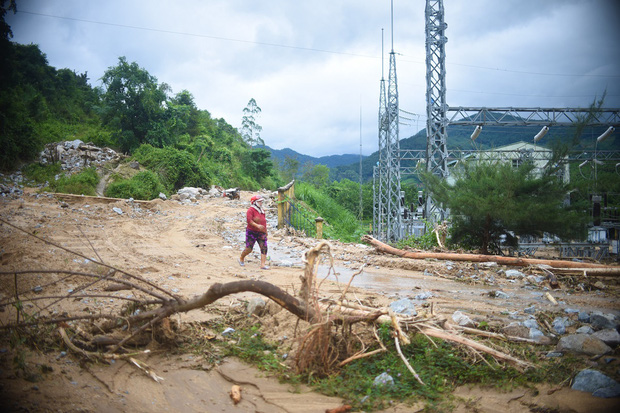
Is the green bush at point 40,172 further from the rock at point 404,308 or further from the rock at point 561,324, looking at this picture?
the rock at point 561,324

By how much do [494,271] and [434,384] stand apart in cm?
512

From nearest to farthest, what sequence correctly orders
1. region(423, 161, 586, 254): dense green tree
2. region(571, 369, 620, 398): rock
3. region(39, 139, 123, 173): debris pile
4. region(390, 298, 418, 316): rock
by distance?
region(571, 369, 620, 398): rock → region(390, 298, 418, 316): rock → region(423, 161, 586, 254): dense green tree → region(39, 139, 123, 173): debris pile

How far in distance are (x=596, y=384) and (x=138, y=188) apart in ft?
54.4

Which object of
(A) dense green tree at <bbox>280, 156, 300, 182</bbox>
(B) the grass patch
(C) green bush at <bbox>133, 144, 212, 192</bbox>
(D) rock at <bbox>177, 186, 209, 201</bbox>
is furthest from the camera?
(A) dense green tree at <bbox>280, 156, 300, 182</bbox>

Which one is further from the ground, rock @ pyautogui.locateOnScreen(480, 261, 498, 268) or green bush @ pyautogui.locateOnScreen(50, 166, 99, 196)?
green bush @ pyautogui.locateOnScreen(50, 166, 99, 196)

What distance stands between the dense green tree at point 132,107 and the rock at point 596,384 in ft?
75.7

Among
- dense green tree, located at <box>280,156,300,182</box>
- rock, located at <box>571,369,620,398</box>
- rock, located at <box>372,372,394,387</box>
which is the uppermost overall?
dense green tree, located at <box>280,156,300,182</box>

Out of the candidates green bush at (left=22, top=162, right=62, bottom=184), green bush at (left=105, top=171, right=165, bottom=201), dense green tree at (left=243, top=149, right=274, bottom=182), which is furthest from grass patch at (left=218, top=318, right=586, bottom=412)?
dense green tree at (left=243, top=149, right=274, bottom=182)

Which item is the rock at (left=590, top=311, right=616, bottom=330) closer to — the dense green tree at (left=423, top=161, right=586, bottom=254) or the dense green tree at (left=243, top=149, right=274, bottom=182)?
the dense green tree at (left=423, top=161, right=586, bottom=254)

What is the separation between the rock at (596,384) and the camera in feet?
8.93

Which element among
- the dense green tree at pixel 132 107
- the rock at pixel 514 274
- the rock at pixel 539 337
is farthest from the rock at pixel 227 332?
the dense green tree at pixel 132 107

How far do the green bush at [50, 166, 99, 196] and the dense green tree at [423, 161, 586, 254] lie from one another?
45.4 feet

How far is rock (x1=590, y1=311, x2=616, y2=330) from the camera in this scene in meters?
3.87

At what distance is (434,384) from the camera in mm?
3082
